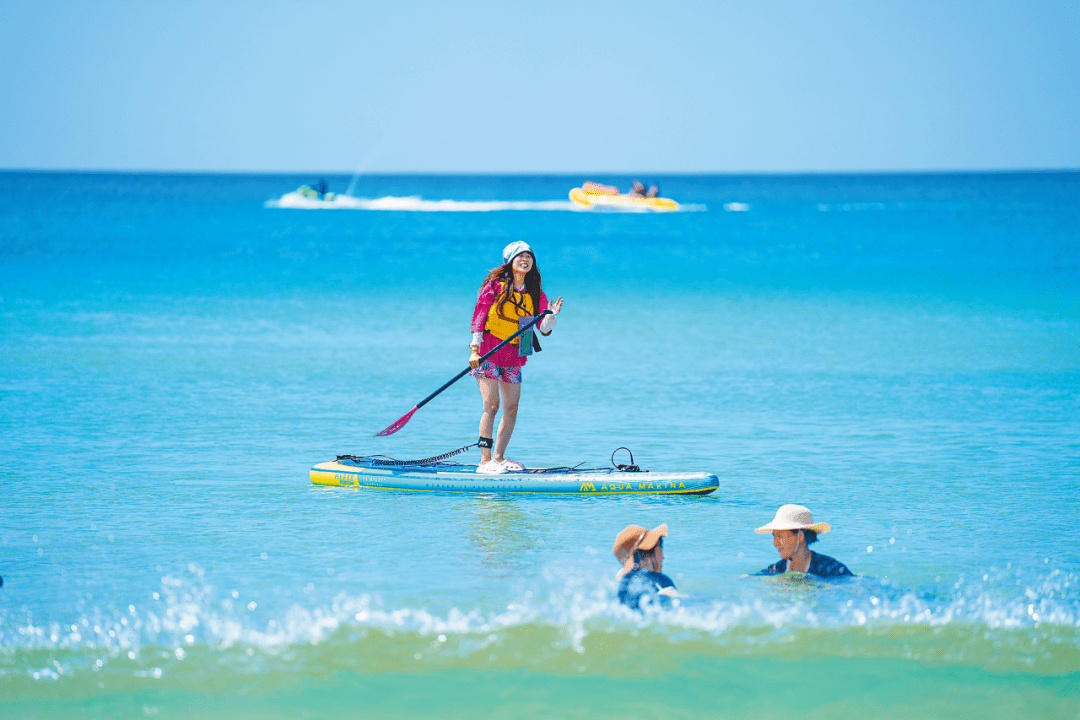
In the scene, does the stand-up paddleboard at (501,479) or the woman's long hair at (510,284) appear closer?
the woman's long hair at (510,284)

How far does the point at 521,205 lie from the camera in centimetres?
10388

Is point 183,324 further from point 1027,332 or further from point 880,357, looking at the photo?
point 1027,332

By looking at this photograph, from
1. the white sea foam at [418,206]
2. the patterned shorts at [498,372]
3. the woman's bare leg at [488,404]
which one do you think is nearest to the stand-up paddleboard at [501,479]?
the woman's bare leg at [488,404]

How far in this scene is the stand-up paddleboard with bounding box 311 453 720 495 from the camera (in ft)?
29.9

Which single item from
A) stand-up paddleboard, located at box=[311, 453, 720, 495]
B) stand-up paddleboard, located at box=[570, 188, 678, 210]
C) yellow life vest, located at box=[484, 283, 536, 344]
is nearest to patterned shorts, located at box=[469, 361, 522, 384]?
yellow life vest, located at box=[484, 283, 536, 344]

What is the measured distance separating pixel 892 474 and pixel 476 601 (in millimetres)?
4744

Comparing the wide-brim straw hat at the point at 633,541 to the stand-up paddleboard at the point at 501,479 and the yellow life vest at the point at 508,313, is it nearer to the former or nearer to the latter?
the stand-up paddleboard at the point at 501,479

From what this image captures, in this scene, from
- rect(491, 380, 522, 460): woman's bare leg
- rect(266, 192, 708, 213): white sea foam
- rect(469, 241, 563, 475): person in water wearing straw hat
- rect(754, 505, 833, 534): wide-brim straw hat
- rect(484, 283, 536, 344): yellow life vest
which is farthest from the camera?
rect(266, 192, 708, 213): white sea foam

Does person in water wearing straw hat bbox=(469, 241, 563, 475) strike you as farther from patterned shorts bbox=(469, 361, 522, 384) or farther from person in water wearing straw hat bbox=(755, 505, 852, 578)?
person in water wearing straw hat bbox=(755, 505, 852, 578)

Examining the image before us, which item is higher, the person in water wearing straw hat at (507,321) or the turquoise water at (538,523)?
the person in water wearing straw hat at (507,321)

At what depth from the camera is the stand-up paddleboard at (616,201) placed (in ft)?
281

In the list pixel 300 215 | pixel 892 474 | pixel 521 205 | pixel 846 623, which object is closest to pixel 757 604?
pixel 846 623

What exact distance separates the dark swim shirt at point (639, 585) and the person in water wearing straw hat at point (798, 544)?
73 centimetres

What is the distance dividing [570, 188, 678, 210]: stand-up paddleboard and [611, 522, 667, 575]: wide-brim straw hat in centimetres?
8007
